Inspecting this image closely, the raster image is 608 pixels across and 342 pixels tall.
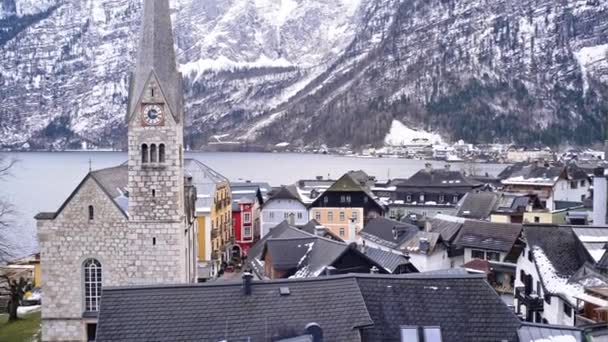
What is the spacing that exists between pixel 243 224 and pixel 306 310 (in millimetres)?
56239

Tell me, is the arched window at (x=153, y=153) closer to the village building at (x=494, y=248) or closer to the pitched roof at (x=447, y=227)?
the village building at (x=494, y=248)

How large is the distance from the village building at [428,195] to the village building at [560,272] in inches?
1692

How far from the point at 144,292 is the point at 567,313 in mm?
17862

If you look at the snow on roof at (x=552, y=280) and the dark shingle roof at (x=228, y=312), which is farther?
the snow on roof at (x=552, y=280)

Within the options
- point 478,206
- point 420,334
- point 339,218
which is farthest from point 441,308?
point 339,218

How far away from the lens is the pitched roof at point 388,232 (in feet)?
187

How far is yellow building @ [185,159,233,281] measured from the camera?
63531 mm

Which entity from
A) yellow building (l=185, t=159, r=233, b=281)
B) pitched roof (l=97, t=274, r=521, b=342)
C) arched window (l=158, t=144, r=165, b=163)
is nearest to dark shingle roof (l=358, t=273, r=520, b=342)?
pitched roof (l=97, t=274, r=521, b=342)

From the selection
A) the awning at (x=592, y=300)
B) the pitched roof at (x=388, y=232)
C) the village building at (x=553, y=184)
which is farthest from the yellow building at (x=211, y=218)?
the awning at (x=592, y=300)

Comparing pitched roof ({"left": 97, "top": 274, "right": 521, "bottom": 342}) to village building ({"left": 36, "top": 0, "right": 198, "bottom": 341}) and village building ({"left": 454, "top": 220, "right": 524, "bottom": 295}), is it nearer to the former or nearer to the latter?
village building ({"left": 36, "top": 0, "right": 198, "bottom": 341})

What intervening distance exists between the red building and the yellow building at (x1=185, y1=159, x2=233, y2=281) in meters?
2.87

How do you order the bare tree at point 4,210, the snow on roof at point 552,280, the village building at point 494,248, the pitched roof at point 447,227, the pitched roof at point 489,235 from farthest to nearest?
the pitched roof at point 447,227
the pitched roof at point 489,235
the village building at point 494,248
the bare tree at point 4,210
the snow on roof at point 552,280

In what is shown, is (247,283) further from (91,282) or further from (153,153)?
(91,282)

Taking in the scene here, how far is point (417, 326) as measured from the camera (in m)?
22.5
